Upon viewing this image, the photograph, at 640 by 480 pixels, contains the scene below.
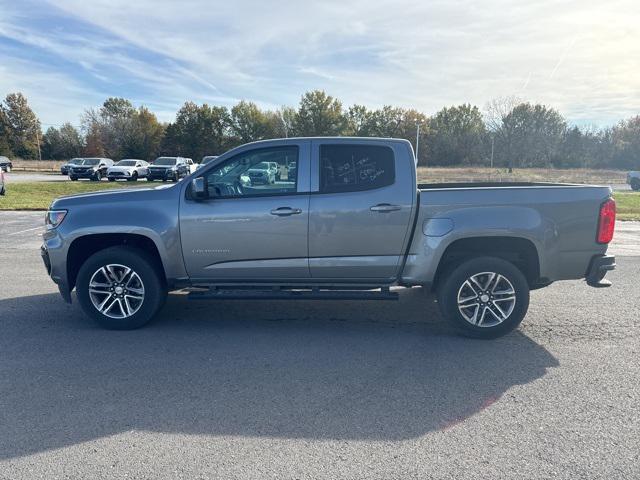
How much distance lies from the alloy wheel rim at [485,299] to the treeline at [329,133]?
61.7 metres

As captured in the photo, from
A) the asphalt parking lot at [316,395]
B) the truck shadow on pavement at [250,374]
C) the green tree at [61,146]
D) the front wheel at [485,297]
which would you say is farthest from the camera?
the green tree at [61,146]

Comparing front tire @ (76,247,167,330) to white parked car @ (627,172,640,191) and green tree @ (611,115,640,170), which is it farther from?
green tree @ (611,115,640,170)

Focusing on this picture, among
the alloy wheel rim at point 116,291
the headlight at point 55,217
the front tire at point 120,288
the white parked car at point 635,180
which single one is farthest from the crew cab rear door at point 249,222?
the white parked car at point 635,180

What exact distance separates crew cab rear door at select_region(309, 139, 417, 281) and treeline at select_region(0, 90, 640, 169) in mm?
61269

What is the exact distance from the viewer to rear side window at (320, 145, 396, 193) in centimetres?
475

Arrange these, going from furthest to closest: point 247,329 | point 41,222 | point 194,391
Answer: point 41,222 → point 247,329 → point 194,391

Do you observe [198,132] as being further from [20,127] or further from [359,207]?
[359,207]

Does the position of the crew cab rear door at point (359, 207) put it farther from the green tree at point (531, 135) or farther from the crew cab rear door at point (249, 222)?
the green tree at point (531, 135)

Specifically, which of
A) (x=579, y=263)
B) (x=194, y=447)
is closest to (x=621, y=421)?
(x=579, y=263)

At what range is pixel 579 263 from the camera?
15.2ft

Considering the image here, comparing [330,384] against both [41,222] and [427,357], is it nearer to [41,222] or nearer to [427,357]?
[427,357]

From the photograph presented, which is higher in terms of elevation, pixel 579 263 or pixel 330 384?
pixel 579 263

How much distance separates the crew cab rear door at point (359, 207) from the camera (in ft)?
15.3

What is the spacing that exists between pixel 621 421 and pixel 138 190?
4791 millimetres
